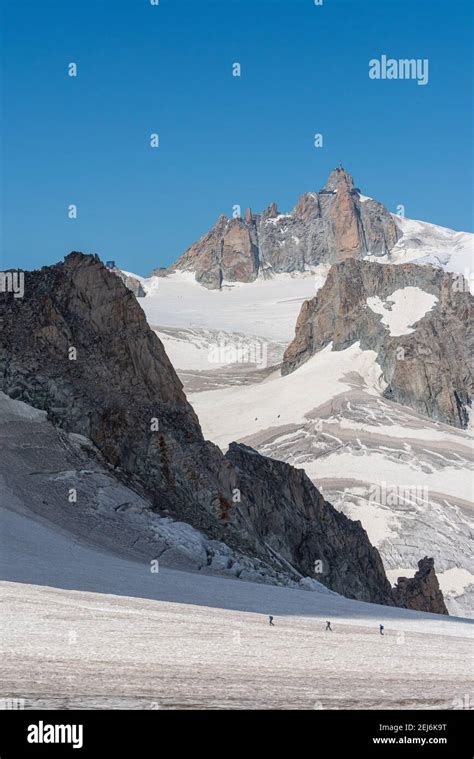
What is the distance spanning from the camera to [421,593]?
3941 centimetres

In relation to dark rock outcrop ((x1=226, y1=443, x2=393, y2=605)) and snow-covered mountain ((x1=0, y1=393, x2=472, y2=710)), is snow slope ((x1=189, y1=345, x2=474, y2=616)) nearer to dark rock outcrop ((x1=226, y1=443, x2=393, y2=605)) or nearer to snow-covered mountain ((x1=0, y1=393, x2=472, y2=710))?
dark rock outcrop ((x1=226, y1=443, x2=393, y2=605))

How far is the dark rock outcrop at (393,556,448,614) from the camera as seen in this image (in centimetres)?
3847

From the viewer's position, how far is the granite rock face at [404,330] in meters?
94.4

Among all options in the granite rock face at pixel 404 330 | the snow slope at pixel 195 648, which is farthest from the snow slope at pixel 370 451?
the snow slope at pixel 195 648

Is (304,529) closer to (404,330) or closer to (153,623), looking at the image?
(153,623)

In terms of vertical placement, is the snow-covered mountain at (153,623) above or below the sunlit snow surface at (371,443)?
above

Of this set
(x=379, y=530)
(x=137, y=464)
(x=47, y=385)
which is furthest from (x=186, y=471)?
(x=379, y=530)

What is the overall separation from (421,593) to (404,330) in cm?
6329

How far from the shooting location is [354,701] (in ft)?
38.5

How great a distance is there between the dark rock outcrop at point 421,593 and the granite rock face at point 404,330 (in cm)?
5265

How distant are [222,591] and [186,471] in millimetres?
8719

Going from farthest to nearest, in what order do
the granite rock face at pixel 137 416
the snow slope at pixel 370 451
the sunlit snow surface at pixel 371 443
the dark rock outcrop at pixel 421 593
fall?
the sunlit snow surface at pixel 371 443, the snow slope at pixel 370 451, the dark rock outcrop at pixel 421 593, the granite rock face at pixel 137 416

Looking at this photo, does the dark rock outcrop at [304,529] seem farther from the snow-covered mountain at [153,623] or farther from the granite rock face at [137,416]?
the snow-covered mountain at [153,623]

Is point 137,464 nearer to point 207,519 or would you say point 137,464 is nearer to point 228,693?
point 207,519
